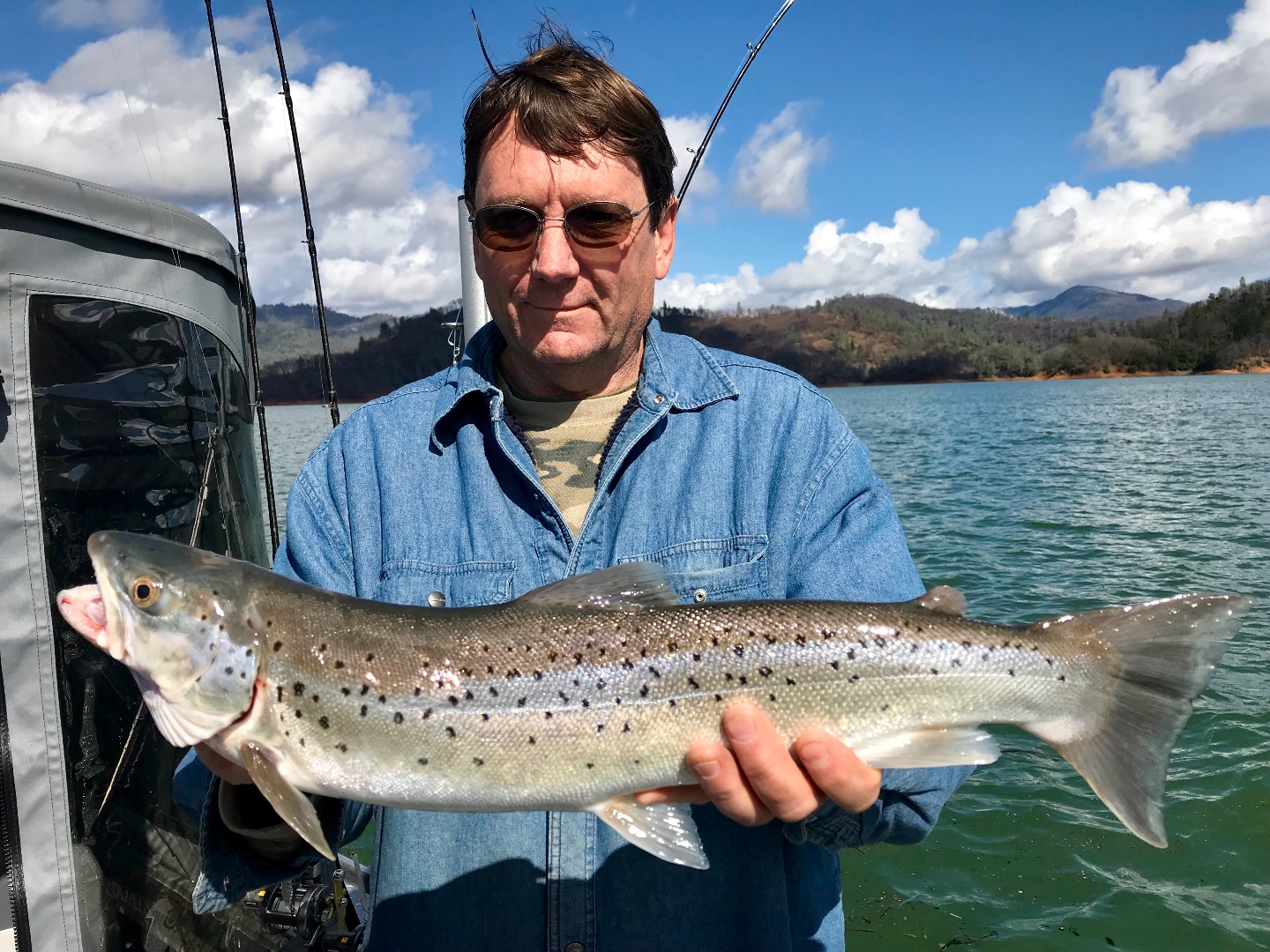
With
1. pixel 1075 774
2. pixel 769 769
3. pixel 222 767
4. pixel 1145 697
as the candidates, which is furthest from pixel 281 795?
pixel 1075 774

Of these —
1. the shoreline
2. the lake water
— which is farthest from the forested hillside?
the lake water

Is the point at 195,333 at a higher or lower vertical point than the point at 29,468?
higher

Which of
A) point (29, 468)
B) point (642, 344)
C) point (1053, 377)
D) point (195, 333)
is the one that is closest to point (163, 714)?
point (29, 468)

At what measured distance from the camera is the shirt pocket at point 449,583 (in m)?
2.92

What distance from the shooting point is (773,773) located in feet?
7.64

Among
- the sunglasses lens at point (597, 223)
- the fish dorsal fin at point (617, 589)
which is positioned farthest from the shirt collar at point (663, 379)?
the fish dorsal fin at point (617, 589)

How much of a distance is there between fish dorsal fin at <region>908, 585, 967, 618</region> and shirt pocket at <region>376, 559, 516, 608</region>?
129cm

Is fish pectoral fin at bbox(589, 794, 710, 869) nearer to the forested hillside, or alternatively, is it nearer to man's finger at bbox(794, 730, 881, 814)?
man's finger at bbox(794, 730, 881, 814)

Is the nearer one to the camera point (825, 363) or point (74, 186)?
point (74, 186)

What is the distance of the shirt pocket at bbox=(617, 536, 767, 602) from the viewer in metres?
2.84

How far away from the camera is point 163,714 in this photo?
2.49 meters

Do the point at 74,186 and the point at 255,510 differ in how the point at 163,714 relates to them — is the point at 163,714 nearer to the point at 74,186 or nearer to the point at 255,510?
the point at 74,186

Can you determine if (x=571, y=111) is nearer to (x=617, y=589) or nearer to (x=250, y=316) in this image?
(x=617, y=589)

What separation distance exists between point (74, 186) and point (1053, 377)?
160 metres
